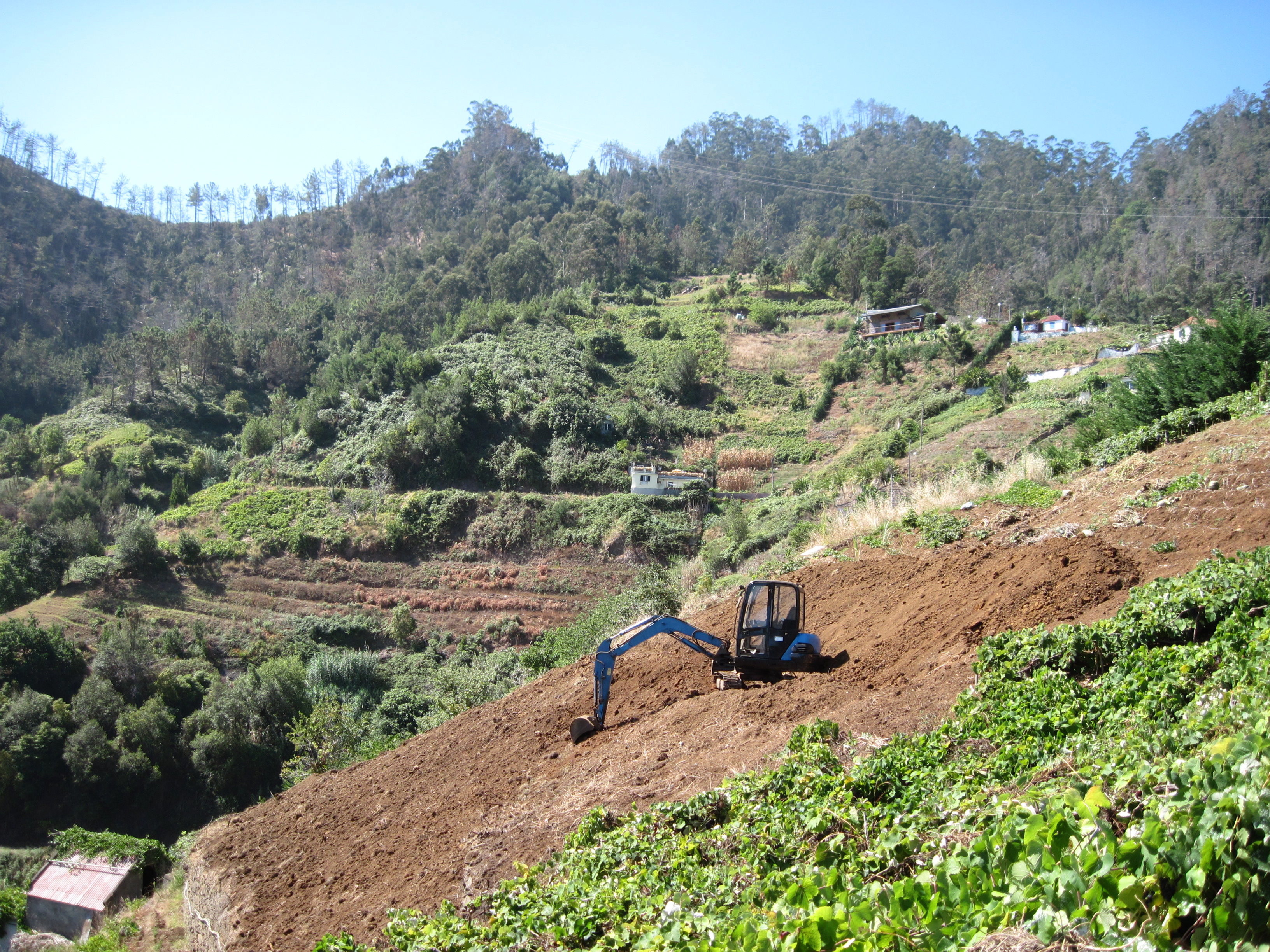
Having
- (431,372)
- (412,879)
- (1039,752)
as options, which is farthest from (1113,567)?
(431,372)

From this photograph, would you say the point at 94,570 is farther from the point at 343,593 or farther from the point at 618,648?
the point at 618,648

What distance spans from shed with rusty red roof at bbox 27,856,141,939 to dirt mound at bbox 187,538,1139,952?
4885mm

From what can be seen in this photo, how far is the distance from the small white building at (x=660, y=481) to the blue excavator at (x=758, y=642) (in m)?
26.3

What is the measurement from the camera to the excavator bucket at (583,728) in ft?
29.3

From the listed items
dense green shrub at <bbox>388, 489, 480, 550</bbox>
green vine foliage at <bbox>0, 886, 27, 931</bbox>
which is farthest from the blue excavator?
dense green shrub at <bbox>388, 489, 480, 550</bbox>

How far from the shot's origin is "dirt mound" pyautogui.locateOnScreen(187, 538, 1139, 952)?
6.56 metres

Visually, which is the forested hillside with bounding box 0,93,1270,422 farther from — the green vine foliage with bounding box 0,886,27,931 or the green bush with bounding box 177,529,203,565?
the green vine foliage with bounding box 0,886,27,931

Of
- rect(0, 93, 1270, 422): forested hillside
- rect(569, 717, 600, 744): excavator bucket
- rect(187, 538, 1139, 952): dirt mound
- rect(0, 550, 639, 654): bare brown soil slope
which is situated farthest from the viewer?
rect(0, 93, 1270, 422): forested hillside

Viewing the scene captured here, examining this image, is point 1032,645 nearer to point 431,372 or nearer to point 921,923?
point 921,923

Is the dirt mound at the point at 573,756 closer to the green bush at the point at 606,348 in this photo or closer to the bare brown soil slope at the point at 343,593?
the bare brown soil slope at the point at 343,593

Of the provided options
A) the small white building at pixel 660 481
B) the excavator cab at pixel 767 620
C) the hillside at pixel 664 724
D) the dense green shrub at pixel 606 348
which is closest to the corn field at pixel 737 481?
the small white building at pixel 660 481

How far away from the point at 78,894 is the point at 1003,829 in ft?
50.2

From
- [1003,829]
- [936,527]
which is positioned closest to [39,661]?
[936,527]

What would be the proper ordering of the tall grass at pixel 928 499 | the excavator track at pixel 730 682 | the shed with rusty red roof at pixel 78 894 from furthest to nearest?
the tall grass at pixel 928 499 → the shed with rusty red roof at pixel 78 894 → the excavator track at pixel 730 682
